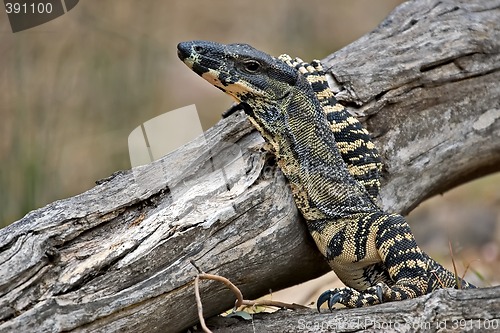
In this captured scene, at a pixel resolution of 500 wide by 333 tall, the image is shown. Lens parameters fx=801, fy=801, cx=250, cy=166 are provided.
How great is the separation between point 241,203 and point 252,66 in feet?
2.33

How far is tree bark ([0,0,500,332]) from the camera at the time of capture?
344cm

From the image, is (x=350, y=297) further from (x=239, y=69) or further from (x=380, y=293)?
(x=239, y=69)

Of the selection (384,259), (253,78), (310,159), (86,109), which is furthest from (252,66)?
(86,109)

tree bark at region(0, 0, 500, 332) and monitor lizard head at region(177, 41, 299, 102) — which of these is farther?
monitor lizard head at region(177, 41, 299, 102)

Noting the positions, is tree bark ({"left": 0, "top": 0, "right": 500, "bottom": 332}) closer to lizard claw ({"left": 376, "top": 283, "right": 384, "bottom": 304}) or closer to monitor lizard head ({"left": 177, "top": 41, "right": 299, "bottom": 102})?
lizard claw ({"left": 376, "top": 283, "right": 384, "bottom": 304})

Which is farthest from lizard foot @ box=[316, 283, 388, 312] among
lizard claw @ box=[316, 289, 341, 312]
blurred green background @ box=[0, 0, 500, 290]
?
blurred green background @ box=[0, 0, 500, 290]

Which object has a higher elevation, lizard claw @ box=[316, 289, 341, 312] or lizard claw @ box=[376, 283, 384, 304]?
lizard claw @ box=[316, 289, 341, 312]

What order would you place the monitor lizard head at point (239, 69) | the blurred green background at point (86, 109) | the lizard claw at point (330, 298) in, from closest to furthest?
the lizard claw at point (330, 298) → the monitor lizard head at point (239, 69) → the blurred green background at point (86, 109)

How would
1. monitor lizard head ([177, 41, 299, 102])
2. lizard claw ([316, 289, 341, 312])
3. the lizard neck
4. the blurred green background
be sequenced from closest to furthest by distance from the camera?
lizard claw ([316, 289, 341, 312])
monitor lizard head ([177, 41, 299, 102])
the lizard neck
the blurred green background

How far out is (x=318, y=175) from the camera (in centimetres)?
424

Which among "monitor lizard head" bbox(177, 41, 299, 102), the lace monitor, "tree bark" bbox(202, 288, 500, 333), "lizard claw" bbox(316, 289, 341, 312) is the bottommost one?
"tree bark" bbox(202, 288, 500, 333)

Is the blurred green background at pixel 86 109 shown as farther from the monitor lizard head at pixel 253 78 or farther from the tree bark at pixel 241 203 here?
the monitor lizard head at pixel 253 78

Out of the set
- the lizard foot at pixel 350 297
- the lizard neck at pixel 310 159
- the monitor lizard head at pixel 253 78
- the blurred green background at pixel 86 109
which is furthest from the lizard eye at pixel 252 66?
the blurred green background at pixel 86 109

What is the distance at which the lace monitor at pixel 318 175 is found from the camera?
4.03 metres
